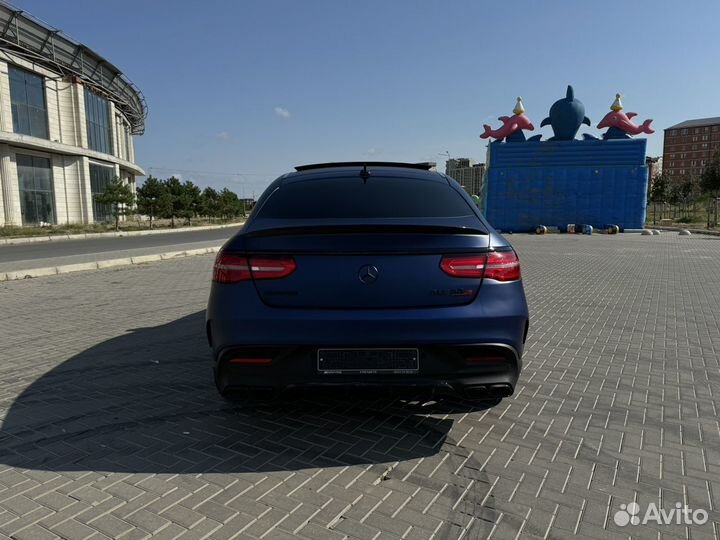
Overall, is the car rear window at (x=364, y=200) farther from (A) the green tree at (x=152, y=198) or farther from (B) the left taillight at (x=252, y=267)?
(A) the green tree at (x=152, y=198)

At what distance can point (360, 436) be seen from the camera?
321 cm

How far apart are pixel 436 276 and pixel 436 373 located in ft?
1.79

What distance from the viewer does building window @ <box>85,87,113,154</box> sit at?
43.2 metres

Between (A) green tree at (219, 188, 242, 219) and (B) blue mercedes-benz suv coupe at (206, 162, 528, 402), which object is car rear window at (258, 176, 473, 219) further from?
(A) green tree at (219, 188, 242, 219)

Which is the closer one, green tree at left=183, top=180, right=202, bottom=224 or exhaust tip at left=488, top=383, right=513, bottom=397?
exhaust tip at left=488, top=383, right=513, bottom=397

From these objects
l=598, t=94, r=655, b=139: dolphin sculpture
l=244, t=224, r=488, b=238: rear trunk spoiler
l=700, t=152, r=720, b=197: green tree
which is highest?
l=598, t=94, r=655, b=139: dolphin sculpture

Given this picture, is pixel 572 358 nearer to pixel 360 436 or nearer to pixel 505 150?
pixel 360 436

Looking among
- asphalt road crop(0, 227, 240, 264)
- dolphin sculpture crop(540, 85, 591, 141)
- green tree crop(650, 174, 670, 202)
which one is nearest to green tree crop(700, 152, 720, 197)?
green tree crop(650, 174, 670, 202)

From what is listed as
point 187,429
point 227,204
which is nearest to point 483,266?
point 187,429

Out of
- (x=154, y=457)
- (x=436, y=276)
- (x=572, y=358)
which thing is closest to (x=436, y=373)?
(x=436, y=276)

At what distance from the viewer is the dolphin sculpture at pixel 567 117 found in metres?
33.7

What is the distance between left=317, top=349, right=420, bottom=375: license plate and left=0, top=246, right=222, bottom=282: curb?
10.9 m

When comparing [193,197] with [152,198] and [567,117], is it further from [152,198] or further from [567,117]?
[567,117]

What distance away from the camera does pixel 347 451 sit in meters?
3.01
